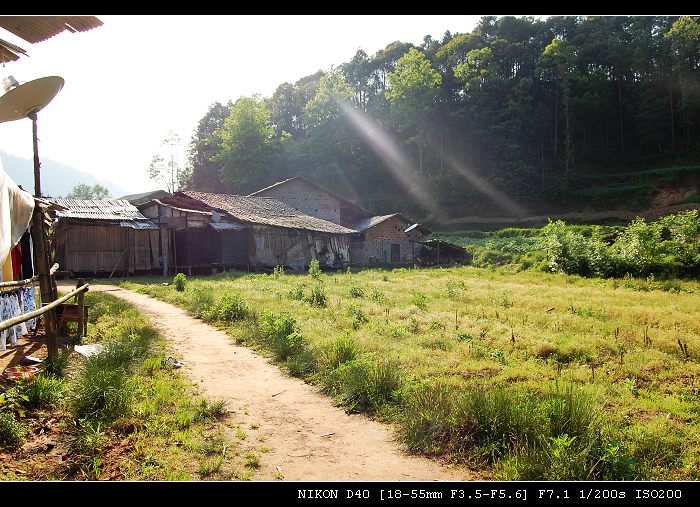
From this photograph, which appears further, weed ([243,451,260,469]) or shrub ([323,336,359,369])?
shrub ([323,336,359,369])

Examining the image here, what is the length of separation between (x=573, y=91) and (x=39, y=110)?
5821cm

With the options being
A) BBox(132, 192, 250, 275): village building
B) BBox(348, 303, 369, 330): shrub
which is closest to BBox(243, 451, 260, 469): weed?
BBox(348, 303, 369, 330): shrub

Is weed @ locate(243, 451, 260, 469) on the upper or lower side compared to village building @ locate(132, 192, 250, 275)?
lower

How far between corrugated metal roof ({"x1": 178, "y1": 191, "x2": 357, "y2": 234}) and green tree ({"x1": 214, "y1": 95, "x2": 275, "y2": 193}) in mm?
22697

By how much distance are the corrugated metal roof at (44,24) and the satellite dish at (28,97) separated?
211 cm

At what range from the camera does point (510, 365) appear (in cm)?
750

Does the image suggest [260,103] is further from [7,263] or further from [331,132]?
[7,263]

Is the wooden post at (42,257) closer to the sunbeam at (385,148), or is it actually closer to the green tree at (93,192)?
the sunbeam at (385,148)

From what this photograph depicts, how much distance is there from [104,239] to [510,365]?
66.0 ft

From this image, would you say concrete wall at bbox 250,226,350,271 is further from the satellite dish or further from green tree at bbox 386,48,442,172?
green tree at bbox 386,48,442,172

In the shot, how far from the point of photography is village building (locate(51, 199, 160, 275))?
20062 millimetres

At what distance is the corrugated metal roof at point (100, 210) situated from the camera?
20617mm

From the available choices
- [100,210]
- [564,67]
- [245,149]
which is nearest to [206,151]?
[245,149]

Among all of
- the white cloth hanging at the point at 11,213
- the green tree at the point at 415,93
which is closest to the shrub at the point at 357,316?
the white cloth hanging at the point at 11,213
